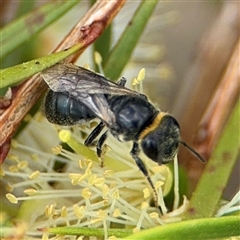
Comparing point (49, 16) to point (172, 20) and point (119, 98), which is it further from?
point (172, 20)

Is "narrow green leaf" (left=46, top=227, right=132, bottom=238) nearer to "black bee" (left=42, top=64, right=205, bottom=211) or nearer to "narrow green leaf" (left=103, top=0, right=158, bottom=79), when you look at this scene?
"black bee" (left=42, top=64, right=205, bottom=211)

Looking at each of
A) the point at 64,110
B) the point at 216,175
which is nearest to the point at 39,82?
the point at 64,110

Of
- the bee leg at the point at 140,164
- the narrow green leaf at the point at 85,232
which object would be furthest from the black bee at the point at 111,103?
the narrow green leaf at the point at 85,232

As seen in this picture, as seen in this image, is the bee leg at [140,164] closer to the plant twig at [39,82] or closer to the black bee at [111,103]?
the black bee at [111,103]

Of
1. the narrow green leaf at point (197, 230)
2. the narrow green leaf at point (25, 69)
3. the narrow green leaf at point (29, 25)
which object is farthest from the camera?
the narrow green leaf at point (29, 25)

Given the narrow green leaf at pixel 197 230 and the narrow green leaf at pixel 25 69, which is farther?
the narrow green leaf at pixel 25 69

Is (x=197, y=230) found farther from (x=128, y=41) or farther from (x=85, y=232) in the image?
(x=128, y=41)

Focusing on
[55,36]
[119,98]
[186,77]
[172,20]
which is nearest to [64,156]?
[119,98]
